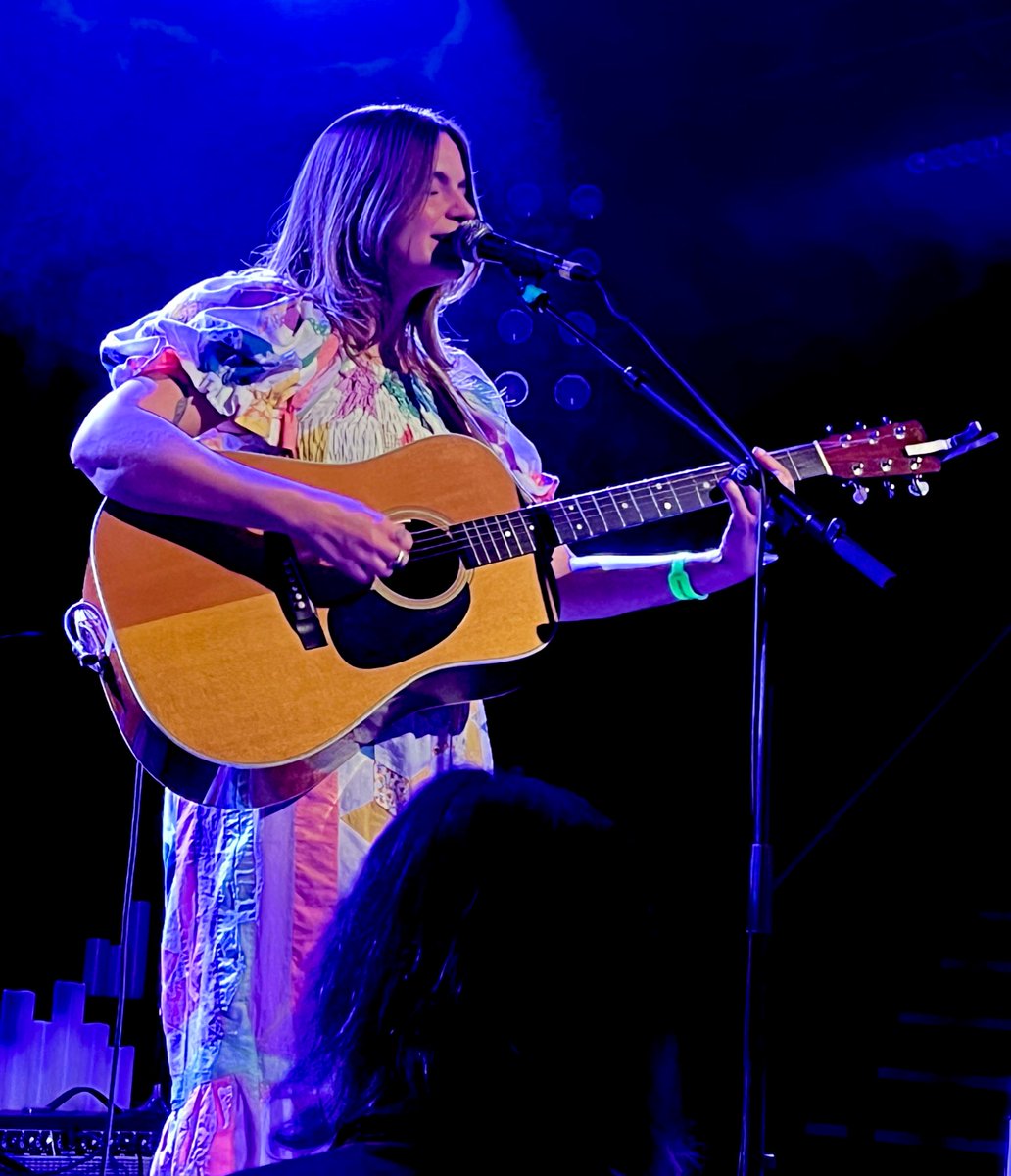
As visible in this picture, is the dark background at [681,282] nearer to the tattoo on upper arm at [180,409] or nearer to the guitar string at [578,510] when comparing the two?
the guitar string at [578,510]

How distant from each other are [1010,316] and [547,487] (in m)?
2.46

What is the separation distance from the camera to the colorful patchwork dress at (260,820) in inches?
96.3

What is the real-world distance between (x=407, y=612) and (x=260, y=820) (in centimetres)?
48

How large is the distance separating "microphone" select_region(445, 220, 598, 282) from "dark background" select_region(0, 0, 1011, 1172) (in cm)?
198

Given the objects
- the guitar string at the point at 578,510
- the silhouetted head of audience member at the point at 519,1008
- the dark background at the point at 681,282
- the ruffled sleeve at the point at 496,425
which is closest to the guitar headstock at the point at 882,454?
the guitar string at the point at 578,510

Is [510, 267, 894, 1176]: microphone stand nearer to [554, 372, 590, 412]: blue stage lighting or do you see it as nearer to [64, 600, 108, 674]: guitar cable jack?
[64, 600, 108, 674]: guitar cable jack

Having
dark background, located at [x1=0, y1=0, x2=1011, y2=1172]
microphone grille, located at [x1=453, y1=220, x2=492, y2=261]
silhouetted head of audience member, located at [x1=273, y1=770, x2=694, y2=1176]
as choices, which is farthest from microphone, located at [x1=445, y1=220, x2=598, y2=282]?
dark background, located at [x1=0, y1=0, x2=1011, y2=1172]

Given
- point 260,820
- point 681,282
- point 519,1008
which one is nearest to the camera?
point 519,1008

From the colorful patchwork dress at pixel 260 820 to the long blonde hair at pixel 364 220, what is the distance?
0.08 m

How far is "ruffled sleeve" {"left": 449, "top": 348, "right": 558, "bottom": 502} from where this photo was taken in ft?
9.95

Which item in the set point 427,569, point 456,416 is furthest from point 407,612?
point 456,416

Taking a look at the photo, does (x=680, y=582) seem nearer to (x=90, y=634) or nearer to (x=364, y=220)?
(x=364, y=220)

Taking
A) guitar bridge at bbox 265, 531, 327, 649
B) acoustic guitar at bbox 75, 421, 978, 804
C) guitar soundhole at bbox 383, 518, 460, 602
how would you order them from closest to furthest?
acoustic guitar at bbox 75, 421, 978, 804
guitar bridge at bbox 265, 531, 327, 649
guitar soundhole at bbox 383, 518, 460, 602

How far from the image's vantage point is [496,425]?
3.06 metres
